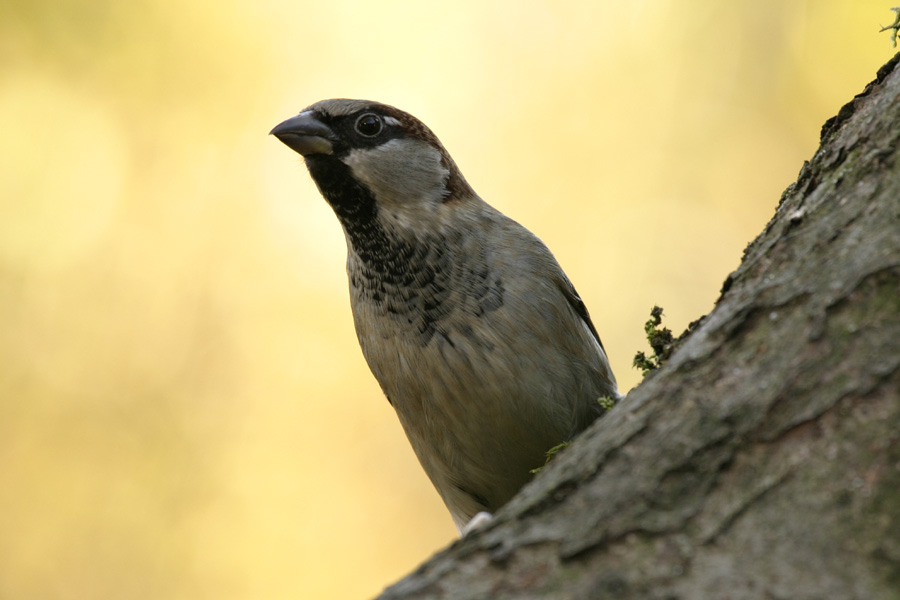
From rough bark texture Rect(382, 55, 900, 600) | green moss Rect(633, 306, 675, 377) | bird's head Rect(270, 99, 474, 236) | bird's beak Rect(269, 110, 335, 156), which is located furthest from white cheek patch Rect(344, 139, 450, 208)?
rough bark texture Rect(382, 55, 900, 600)

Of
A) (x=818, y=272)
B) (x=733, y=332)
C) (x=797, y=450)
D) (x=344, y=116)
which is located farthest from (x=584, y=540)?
(x=344, y=116)

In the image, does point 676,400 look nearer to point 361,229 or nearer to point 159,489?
point 361,229

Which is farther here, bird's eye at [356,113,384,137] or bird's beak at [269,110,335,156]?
bird's eye at [356,113,384,137]

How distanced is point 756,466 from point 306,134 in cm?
272

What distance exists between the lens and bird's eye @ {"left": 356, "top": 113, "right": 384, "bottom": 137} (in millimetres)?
3928

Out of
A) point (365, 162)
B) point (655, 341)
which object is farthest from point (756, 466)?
point (365, 162)

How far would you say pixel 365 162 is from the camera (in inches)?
152

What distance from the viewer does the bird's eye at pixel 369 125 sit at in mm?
3928

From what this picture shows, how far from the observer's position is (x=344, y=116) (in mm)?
3914

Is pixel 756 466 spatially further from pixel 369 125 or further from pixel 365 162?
pixel 369 125

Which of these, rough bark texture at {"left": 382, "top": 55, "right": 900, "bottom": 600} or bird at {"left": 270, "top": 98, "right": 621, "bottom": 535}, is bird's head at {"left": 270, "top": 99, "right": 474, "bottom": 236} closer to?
bird at {"left": 270, "top": 98, "right": 621, "bottom": 535}

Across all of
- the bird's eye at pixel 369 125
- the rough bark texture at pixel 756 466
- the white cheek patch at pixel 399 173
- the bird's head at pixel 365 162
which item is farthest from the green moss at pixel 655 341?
the bird's eye at pixel 369 125

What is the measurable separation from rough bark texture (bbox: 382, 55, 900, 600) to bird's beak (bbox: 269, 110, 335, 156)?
2.31 m

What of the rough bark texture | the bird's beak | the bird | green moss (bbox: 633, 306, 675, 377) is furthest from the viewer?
the bird's beak
